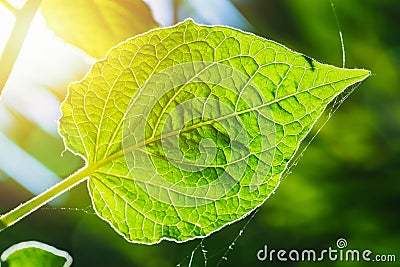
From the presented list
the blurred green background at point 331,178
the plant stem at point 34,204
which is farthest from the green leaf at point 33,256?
the blurred green background at point 331,178

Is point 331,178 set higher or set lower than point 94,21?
higher

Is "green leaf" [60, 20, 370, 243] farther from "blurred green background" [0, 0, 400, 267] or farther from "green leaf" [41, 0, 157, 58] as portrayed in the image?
"blurred green background" [0, 0, 400, 267]

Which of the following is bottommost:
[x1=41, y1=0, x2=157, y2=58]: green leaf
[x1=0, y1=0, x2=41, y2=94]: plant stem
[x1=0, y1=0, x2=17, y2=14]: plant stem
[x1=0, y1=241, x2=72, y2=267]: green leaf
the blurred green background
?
[x1=0, y1=241, x2=72, y2=267]: green leaf

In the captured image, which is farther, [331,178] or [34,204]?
[331,178]

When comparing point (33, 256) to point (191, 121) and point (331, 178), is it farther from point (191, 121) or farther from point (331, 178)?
point (331, 178)

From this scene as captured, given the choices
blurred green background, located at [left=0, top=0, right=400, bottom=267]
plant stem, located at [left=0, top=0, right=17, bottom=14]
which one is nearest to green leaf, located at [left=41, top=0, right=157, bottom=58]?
plant stem, located at [left=0, top=0, right=17, bottom=14]

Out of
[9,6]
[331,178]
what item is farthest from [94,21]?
[331,178]
